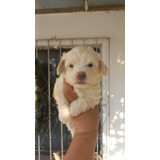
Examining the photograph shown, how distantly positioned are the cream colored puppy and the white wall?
1161 mm

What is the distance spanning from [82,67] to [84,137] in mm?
388

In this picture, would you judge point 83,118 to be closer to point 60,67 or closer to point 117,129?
point 60,67

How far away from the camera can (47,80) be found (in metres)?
2.13

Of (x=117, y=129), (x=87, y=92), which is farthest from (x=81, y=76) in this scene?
(x=117, y=129)

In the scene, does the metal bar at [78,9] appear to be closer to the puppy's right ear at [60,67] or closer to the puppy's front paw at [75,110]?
the puppy's right ear at [60,67]

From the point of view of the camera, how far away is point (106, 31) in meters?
2.13

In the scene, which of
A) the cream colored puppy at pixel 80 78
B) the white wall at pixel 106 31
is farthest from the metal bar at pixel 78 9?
the cream colored puppy at pixel 80 78

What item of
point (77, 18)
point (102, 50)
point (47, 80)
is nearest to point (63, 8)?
point (77, 18)

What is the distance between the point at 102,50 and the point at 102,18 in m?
0.38

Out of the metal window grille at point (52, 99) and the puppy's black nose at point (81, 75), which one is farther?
the metal window grille at point (52, 99)

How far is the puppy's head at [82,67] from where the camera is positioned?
938mm
